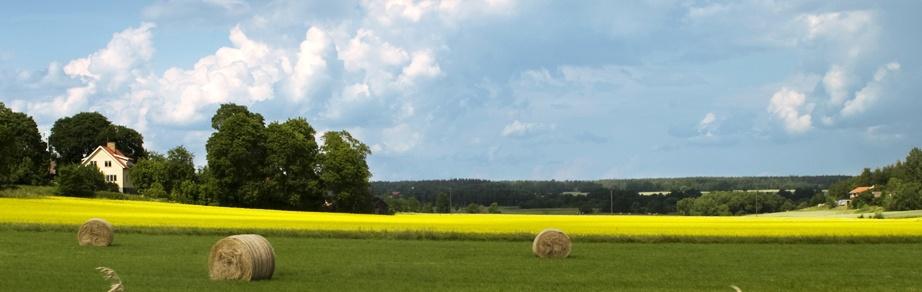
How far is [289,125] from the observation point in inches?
4213

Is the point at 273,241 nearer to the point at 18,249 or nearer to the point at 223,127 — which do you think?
the point at 18,249

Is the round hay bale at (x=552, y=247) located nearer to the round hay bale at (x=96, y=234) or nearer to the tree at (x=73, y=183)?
the round hay bale at (x=96, y=234)

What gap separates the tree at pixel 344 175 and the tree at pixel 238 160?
20.6ft

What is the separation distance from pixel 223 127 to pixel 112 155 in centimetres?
4259

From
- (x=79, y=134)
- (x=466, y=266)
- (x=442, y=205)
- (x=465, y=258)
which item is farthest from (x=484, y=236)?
(x=442, y=205)

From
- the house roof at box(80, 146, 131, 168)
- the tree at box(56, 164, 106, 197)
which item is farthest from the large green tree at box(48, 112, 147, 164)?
the tree at box(56, 164, 106, 197)

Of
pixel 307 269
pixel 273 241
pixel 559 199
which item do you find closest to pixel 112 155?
pixel 559 199

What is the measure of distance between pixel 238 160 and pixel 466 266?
7371cm

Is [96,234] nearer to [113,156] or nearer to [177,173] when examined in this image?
[177,173]

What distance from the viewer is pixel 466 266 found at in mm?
27922

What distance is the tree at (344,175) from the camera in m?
103

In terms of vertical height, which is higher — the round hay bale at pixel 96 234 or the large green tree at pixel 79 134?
the large green tree at pixel 79 134

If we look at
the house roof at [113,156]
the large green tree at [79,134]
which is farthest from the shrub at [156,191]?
the large green tree at [79,134]

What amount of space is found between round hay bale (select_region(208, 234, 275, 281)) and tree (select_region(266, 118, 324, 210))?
77131 mm
